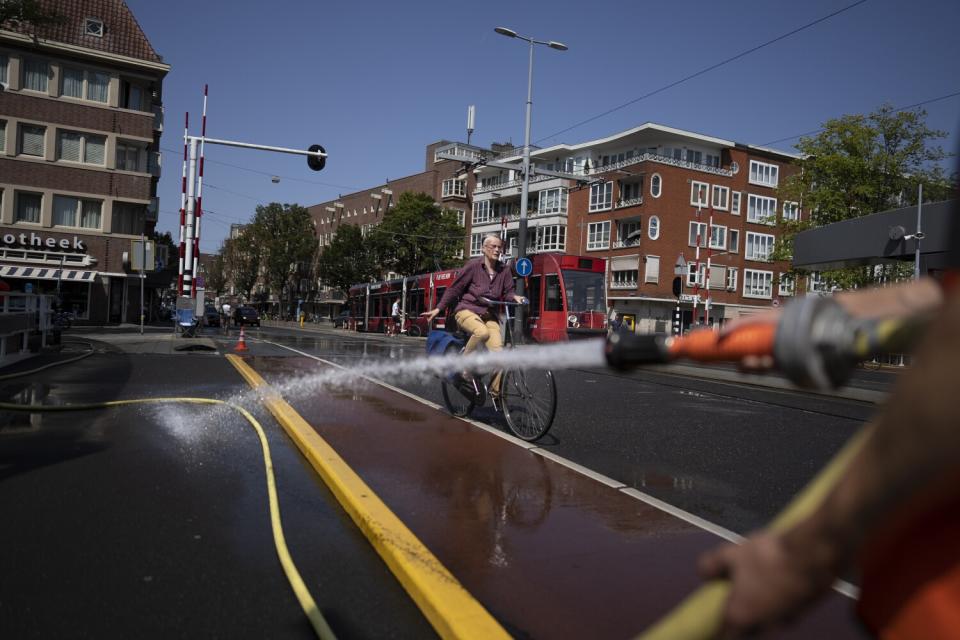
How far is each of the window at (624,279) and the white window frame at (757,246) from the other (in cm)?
1025

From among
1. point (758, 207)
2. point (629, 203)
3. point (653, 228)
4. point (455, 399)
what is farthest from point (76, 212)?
point (758, 207)

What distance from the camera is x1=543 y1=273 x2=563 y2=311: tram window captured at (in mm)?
22828

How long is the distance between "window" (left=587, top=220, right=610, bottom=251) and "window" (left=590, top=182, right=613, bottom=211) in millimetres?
1278

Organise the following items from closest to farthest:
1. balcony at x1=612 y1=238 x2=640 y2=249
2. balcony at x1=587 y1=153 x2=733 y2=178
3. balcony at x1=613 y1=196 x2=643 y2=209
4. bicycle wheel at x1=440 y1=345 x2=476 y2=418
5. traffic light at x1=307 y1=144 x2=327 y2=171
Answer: bicycle wheel at x1=440 y1=345 x2=476 y2=418
traffic light at x1=307 y1=144 x2=327 y2=171
balcony at x1=587 y1=153 x2=733 y2=178
balcony at x1=613 y1=196 x2=643 y2=209
balcony at x1=612 y1=238 x2=640 y2=249

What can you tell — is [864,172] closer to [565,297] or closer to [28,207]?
[565,297]

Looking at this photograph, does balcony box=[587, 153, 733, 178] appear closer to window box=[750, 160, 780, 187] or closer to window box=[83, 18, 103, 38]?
window box=[750, 160, 780, 187]

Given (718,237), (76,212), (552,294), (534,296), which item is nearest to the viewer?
(552,294)

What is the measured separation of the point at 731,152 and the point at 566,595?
184 ft

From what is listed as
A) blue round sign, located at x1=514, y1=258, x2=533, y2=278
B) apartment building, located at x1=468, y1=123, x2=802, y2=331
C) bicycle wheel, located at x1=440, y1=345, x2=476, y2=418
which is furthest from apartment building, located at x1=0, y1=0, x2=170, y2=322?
bicycle wheel, located at x1=440, y1=345, x2=476, y2=418

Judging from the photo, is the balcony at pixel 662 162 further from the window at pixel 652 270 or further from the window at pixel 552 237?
the window at pixel 652 270

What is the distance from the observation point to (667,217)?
4962 cm

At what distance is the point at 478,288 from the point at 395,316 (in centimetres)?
2967

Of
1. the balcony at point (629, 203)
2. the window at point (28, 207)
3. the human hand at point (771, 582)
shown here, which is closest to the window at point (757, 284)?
the balcony at point (629, 203)

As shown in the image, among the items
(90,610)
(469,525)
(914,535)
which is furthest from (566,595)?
(914,535)
